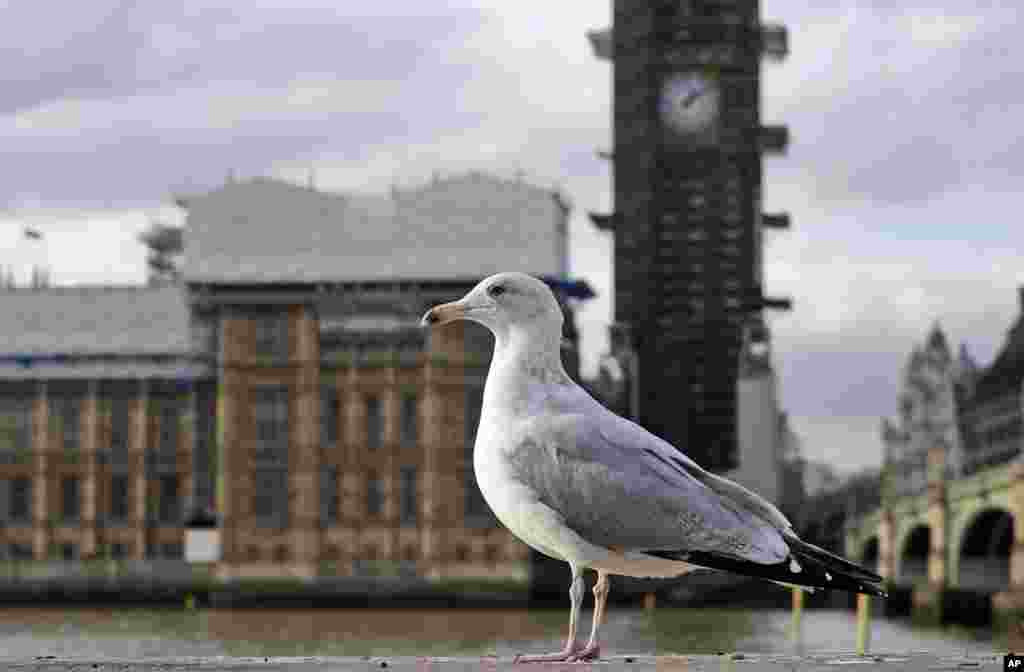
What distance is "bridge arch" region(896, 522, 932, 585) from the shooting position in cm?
10800

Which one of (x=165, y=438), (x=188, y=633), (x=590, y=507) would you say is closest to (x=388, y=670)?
(x=590, y=507)

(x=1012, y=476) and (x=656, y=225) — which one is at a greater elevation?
(x=656, y=225)

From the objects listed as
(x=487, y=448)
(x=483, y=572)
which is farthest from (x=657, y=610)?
(x=487, y=448)

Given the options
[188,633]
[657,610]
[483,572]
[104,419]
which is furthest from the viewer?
[104,419]

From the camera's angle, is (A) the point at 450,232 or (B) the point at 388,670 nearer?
(B) the point at 388,670

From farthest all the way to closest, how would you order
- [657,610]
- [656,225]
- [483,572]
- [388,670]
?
[656,225] < [483,572] < [657,610] < [388,670]

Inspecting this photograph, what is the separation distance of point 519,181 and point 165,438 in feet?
83.1

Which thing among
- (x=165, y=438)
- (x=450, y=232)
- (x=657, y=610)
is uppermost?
(x=450, y=232)

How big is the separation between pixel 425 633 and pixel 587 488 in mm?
72679

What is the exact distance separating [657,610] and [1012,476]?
25992 millimetres

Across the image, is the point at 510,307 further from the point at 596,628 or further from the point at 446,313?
the point at 596,628

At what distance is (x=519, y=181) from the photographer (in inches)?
4641

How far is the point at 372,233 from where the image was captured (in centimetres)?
11875

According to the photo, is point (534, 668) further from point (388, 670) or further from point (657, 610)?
point (657, 610)
